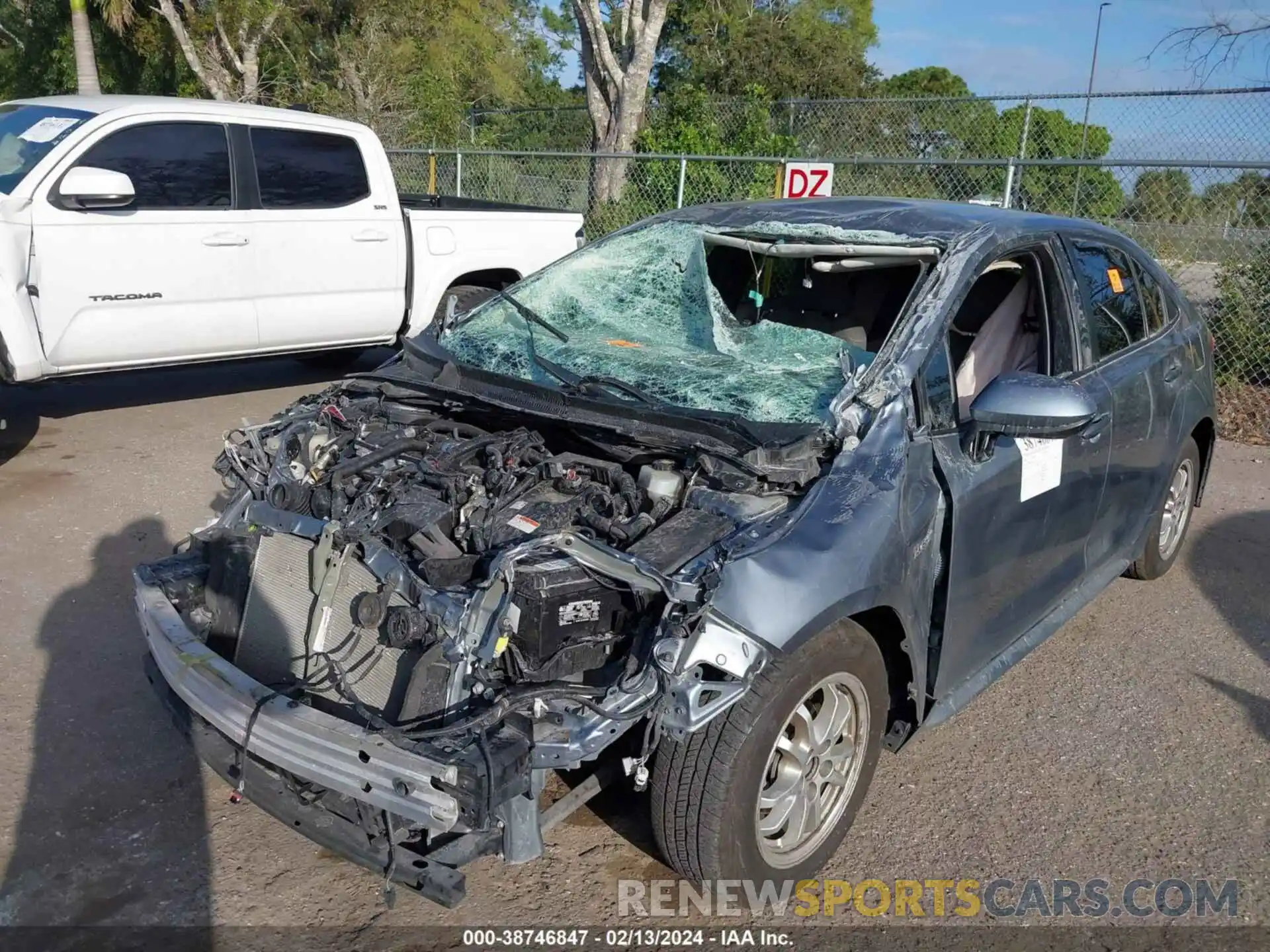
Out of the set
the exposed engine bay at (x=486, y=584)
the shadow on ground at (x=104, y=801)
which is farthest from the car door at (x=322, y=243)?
the exposed engine bay at (x=486, y=584)

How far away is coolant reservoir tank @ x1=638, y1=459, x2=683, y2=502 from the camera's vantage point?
2.98m

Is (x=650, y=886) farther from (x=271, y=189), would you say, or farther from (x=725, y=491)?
(x=271, y=189)

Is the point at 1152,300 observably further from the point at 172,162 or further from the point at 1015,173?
the point at 1015,173

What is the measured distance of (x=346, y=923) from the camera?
2869 millimetres

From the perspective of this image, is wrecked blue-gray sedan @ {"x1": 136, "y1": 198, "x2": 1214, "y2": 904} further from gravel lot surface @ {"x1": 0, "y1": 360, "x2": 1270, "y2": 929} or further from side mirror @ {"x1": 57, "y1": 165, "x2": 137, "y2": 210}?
side mirror @ {"x1": 57, "y1": 165, "x2": 137, "y2": 210}

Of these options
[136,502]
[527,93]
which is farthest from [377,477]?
[527,93]

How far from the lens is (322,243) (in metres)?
7.47

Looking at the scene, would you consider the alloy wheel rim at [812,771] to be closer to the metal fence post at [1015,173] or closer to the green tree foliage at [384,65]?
the metal fence post at [1015,173]

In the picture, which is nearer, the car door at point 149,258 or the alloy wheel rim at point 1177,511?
the alloy wheel rim at point 1177,511

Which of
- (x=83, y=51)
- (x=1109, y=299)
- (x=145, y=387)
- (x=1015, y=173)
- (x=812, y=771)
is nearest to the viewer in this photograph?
(x=812, y=771)

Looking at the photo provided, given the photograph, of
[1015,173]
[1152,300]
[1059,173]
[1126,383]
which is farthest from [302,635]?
[1059,173]

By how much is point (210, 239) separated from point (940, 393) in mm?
5271

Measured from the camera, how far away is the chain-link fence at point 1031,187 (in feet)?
29.6

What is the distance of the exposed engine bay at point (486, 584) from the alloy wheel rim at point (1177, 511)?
2987 mm
